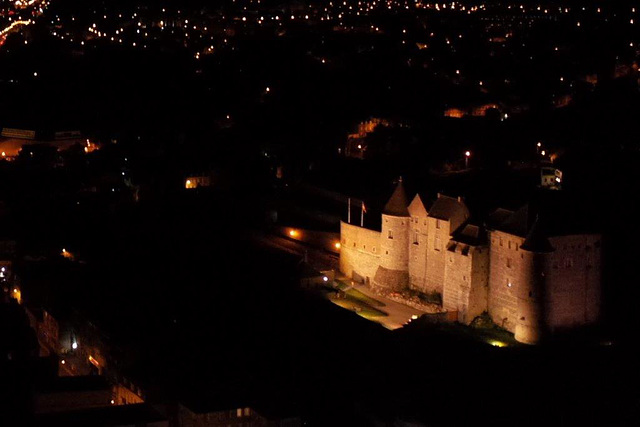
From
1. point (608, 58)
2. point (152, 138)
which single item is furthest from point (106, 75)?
point (608, 58)

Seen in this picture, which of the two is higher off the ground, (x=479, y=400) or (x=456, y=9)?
(x=456, y=9)

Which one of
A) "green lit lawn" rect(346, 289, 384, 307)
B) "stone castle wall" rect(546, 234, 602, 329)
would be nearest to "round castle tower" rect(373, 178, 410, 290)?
"green lit lawn" rect(346, 289, 384, 307)

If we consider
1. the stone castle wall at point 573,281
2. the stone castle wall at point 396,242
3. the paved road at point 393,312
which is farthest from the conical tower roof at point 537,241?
the stone castle wall at point 396,242

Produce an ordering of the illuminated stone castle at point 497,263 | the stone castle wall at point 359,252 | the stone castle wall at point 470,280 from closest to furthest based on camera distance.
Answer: the illuminated stone castle at point 497,263
the stone castle wall at point 470,280
the stone castle wall at point 359,252

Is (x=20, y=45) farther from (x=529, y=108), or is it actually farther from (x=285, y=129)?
(x=529, y=108)

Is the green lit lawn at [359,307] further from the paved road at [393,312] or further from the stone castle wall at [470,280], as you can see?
the stone castle wall at [470,280]

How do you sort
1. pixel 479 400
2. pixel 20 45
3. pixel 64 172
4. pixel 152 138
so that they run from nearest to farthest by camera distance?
pixel 479 400 → pixel 64 172 → pixel 152 138 → pixel 20 45

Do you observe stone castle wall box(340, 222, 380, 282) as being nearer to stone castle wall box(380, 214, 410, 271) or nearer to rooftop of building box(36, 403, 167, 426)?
stone castle wall box(380, 214, 410, 271)

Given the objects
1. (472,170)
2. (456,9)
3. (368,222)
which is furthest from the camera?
(456,9)

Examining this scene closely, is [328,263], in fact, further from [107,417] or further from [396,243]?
[107,417]
